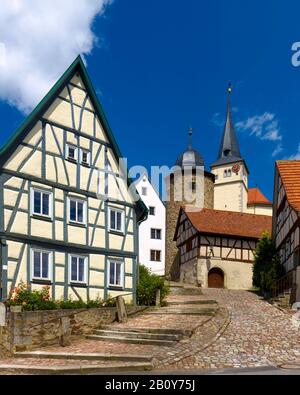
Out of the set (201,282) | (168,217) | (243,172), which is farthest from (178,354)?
(243,172)

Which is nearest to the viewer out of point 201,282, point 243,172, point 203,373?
point 203,373

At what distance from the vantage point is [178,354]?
12992 mm

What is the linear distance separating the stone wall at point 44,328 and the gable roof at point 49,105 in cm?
581

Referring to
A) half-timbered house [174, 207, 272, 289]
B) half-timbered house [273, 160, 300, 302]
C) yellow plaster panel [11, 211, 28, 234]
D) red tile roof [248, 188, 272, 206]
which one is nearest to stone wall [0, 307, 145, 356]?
yellow plaster panel [11, 211, 28, 234]

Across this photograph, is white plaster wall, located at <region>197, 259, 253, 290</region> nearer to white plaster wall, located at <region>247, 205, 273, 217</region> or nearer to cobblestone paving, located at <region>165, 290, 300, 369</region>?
cobblestone paving, located at <region>165, 290, 300, 369</region>

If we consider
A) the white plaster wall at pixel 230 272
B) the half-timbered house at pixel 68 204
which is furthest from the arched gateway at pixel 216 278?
the half-timbered house at pixel 68 204

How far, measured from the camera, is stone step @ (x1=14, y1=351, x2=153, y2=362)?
12.7 meters

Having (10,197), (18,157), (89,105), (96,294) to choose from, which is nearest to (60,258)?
(96,294)

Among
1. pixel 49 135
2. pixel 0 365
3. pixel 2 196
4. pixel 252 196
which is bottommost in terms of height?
pixel 0 365

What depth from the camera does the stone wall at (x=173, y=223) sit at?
4841 cm

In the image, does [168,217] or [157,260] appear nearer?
[157,260]

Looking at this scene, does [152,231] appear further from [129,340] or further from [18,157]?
[129,340]

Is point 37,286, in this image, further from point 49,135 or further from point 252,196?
point 252,196
